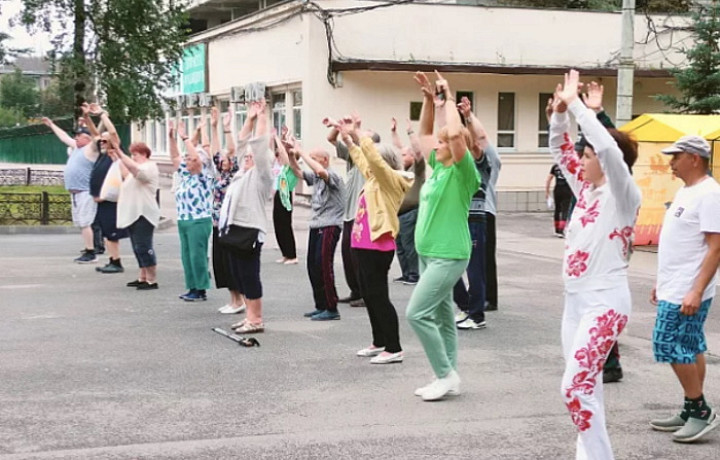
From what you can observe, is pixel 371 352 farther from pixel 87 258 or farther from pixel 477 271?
pixel 87 258

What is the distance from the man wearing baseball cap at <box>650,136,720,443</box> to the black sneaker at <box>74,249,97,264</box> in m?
10.1

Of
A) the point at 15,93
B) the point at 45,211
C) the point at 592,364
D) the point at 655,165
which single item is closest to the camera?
the point at 592,364

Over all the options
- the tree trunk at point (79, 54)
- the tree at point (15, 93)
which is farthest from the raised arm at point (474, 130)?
the tree at point (15, 93)

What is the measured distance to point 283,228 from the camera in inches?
549

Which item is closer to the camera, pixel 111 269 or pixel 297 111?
pixel 111 269

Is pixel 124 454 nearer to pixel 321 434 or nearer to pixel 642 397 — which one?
pixel 321 434

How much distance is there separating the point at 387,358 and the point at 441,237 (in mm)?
1552

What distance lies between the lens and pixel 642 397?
668 centimetres

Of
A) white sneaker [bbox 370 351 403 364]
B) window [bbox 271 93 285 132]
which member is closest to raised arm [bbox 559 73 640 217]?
white sneaker [bbox 370 351 403 364]

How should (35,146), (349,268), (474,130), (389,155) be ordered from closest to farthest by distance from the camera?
(474,130) < (389,155) < (349,268) < (35,146)

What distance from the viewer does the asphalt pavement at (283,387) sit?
5.52 metres

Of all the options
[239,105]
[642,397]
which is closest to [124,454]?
[642,397]

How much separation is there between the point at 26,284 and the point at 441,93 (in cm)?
741

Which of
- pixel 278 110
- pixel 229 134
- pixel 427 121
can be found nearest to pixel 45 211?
pixel 278 110
